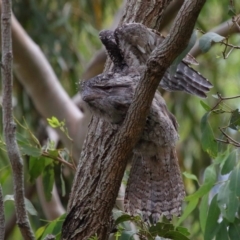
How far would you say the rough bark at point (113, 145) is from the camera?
5.07 ft

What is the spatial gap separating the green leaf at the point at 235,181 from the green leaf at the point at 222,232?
0.15 metres

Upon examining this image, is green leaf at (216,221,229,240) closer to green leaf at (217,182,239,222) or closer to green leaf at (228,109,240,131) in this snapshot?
green leaf at (217,182,239,222)

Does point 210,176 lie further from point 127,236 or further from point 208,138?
point 127,236

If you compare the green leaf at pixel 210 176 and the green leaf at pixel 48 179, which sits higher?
the green leaf at pixel 48 179

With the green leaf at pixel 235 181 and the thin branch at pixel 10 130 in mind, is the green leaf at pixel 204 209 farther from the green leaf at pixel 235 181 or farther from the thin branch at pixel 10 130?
the thin branch at pixel 10 130

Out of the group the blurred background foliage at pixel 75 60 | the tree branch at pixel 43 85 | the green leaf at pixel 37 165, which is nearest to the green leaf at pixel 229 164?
the green leaf at pixel 37 165

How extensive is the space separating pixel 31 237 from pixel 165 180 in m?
0.54

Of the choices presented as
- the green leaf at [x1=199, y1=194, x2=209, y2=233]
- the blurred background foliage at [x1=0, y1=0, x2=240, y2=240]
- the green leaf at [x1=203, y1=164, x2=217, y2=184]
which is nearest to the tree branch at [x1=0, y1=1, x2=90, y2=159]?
the blurred background foliage at [x1=0, y1=0, x2=240, y2=240]

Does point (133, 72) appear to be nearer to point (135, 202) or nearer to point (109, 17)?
→ point (135, 202)

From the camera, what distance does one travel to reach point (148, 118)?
199cm

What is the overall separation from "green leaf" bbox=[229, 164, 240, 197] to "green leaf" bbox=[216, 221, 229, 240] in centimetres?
15

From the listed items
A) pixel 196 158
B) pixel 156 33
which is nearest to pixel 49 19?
pixel 196 158

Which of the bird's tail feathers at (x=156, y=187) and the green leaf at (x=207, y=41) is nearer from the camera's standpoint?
the green leaf at (x=207, y=41)

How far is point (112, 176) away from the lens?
1806 mm
